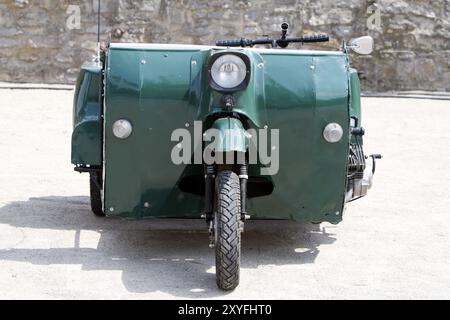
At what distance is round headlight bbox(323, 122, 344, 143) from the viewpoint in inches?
215

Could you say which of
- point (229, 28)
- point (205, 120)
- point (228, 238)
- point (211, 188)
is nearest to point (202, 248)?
point (211, 188)

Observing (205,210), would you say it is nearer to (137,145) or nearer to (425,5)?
(137,145)

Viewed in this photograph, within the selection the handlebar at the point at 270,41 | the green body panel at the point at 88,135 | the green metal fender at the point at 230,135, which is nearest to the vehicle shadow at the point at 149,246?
the green body panel at the point at 88,135

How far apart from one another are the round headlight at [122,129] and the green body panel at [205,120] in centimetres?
3

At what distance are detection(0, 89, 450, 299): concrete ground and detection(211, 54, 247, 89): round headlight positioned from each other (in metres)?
1.02

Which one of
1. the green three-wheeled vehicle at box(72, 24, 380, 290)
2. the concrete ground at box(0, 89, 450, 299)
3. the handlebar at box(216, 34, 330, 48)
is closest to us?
the concrete ground at box(0, 89, 450, 299)

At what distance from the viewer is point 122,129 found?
5.41m

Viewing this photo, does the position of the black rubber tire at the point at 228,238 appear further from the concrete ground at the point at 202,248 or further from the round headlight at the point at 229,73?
the round headlight at the point at 229,73

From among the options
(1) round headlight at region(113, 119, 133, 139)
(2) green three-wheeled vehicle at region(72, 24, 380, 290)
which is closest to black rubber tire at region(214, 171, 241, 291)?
(2) green three-wheeled vehicle at region(72, 24, 380, 290)

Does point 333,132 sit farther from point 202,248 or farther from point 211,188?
point 202,248

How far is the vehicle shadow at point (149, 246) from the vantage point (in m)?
5.12

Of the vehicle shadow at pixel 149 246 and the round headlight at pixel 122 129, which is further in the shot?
the round headlight at pixel 122 129

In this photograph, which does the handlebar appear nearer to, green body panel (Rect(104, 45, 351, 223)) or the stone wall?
green body panel (Rect(104, 45, 351, 223))
